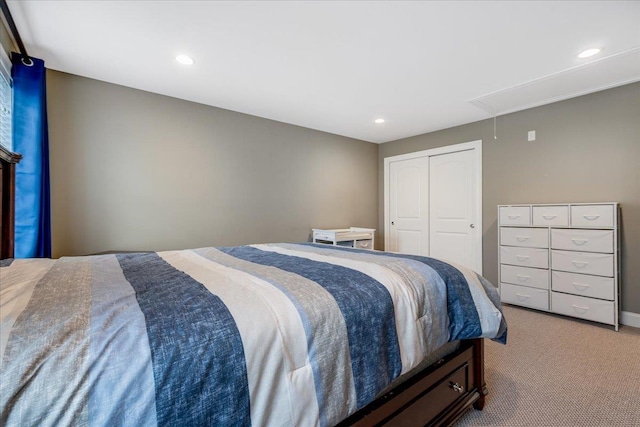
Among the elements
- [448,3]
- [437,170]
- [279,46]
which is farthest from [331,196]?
[448,3]

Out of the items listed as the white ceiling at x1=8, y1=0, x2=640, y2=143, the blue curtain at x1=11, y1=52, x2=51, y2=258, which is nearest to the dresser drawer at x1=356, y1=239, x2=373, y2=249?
the white ceiling at x1=8, y1=0, x2=640, y2=143

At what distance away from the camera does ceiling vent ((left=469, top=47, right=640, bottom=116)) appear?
246 cm

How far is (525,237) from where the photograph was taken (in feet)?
10.4

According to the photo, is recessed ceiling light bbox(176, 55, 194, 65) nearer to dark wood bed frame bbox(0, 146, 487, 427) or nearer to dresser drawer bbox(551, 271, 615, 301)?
dark wood bed frame bbox(0, 146, 487, 427)

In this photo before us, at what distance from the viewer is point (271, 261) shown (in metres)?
1.54

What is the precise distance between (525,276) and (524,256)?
22 centimetres

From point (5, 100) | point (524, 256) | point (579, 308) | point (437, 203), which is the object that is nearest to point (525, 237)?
point (524, 256)

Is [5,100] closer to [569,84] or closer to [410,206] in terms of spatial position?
[410,206]

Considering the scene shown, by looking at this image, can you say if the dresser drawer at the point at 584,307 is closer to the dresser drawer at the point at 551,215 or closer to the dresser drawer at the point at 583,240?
the dresser drawer at the point at 583,240

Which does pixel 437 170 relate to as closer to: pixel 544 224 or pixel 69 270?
pixel 544 224

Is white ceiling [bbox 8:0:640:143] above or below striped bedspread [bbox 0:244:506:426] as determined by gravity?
above

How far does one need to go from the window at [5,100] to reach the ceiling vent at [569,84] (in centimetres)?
402

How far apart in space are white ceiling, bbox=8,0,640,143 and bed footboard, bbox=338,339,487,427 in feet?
6.58

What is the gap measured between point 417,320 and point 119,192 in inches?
114
